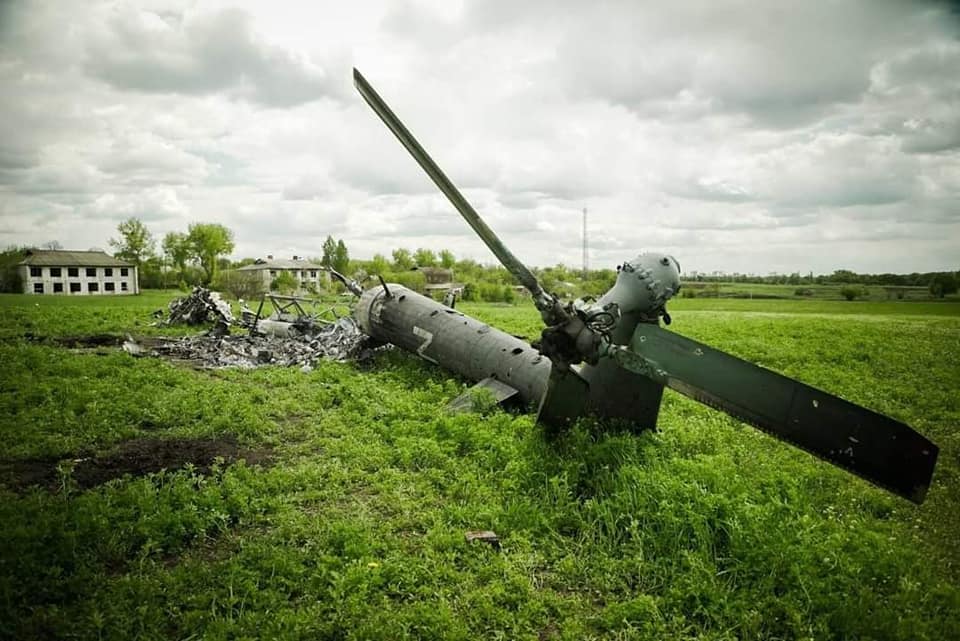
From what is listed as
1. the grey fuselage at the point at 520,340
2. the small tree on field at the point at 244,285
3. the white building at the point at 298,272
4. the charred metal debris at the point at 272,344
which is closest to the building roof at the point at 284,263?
the white building at the point at 298,272

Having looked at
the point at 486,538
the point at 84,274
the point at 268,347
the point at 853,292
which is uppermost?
the point at 84,274

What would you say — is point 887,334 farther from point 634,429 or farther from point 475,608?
point 475,608

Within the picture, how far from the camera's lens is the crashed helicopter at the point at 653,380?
434 centimetres

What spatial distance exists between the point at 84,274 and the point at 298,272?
17269 millimetres

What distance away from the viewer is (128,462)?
24.5ft

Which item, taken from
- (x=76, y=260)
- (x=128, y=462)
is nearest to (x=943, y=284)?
(x=128, y=462)

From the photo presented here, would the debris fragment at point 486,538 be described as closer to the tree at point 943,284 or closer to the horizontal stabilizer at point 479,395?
the horizontal stabilizer at point 479,395

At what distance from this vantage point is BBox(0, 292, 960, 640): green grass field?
4.31 metres

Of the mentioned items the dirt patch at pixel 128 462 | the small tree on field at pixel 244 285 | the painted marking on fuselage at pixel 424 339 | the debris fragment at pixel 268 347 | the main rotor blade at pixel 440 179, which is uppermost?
the main rotor blade at pixel 440 179

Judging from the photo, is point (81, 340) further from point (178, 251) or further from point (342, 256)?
point (178, 251)

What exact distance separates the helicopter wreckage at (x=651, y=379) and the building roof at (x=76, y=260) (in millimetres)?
21767

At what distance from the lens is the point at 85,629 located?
4.08 meters

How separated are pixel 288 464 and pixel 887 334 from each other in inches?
797

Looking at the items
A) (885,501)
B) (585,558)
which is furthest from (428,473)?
(885,501)
